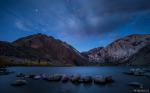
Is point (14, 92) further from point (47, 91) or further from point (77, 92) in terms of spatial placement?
point (77, 92)

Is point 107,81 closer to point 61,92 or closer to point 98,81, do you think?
point 98,81

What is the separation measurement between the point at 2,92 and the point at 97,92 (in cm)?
3413

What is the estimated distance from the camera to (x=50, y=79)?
8294cm

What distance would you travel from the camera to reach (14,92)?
51.2m

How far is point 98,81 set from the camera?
7256 cm

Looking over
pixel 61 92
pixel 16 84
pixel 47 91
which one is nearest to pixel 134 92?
pixel 61 92

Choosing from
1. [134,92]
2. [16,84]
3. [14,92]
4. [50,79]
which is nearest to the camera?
[134,92]

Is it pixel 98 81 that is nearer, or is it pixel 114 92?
pixel 114 92

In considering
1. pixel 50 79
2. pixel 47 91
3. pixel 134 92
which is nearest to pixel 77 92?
pixel 47 91

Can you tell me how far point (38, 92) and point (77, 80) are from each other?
2817cm

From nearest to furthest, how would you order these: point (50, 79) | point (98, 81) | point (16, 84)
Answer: point (16, 84) < point (98, 81) < point (50, 79)

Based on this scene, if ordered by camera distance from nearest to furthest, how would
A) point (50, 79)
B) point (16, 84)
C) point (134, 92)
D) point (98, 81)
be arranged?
point (134, 92)
point (16, 84)
point (98, 81)
point (50, 79)

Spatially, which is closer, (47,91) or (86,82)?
(47,91)

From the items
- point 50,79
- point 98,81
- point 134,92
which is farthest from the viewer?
point 50,79
